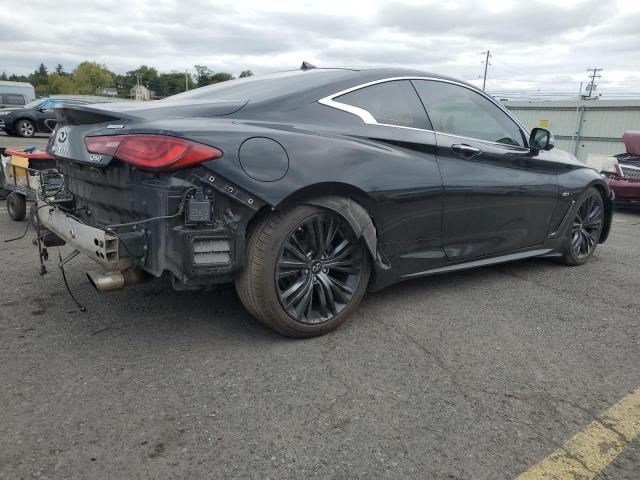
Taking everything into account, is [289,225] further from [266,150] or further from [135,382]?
[135,382]

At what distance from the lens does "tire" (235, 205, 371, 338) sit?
9.18 ft

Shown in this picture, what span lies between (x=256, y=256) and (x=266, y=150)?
534mm

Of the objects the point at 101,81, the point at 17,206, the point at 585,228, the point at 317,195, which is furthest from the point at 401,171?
the point at 101,81

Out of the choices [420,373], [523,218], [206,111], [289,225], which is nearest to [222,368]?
[289,225]

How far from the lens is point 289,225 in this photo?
283 centimetres

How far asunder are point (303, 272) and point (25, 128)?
753 inches

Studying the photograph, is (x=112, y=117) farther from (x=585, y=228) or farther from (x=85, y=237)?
(x=585, y=228)

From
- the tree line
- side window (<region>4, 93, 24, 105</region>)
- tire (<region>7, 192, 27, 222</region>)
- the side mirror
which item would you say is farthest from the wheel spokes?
the tree line

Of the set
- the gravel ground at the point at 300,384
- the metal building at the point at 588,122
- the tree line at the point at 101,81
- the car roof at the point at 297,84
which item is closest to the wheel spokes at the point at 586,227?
the gravel ground at the point at 300,384

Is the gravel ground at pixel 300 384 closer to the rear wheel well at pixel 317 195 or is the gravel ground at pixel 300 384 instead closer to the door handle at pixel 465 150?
the rear wheel well at pixel 317 195

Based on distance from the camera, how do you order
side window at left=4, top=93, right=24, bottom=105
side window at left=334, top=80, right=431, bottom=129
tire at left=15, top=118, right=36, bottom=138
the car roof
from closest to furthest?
the car roof
side window at left=334, top=80, right=431, bottom=129
tire at left=15, top=118, right=36, bottom=138
side window at left=4, top=93, right=24, bottom=105

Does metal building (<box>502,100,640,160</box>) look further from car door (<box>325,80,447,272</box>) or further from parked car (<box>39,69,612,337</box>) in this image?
car door (<box>325,80,447,272</box>)

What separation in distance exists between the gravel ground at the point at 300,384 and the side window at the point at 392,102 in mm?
1219

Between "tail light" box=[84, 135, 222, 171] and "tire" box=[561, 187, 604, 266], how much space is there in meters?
3.48
